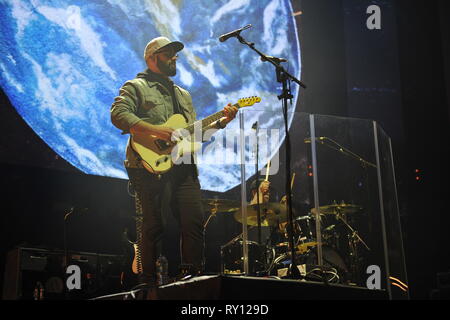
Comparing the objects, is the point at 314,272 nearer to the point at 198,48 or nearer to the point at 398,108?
the point at 198,48

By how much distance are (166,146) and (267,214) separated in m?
1.08

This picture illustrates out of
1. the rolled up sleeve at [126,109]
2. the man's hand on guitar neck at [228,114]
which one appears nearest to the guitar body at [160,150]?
the rolled up sleeve at [126,109]

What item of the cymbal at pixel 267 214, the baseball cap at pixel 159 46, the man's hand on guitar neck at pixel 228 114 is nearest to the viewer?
the cymbal at pixel 267 214

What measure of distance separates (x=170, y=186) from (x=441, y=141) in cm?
414

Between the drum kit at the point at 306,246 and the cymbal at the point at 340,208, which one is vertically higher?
the cymbal at the point at 340,208

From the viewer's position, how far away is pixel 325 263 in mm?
4289

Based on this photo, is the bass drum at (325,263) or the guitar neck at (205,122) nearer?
the bass drum at (325,263)

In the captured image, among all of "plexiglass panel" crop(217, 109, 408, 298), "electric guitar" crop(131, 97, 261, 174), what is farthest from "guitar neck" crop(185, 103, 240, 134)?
"plexiglass panel" crop(217, 109, 408, 298)

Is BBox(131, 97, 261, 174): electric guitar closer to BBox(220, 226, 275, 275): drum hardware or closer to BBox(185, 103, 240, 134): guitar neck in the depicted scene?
BBox(185, 103, 240, 134): guitar neck

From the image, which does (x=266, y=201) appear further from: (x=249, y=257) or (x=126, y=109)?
(x=126, y=109)

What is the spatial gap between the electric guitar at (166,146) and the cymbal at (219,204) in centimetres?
50

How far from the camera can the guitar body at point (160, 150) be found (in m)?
4.31

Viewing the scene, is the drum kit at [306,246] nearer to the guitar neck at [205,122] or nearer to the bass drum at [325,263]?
the bass drum at [325,263]
